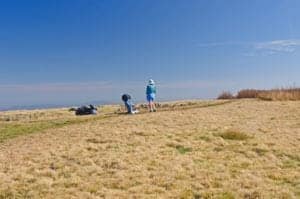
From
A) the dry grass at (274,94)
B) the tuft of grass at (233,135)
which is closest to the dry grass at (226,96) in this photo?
the dry grass at (274,94)

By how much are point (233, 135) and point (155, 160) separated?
494 centimetres

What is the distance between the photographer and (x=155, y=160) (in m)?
12.6

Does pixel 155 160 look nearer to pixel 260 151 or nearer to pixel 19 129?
pixel 260 151

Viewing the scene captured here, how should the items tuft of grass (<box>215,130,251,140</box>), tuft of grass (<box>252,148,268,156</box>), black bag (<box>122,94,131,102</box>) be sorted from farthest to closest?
black bag (<box>122,94,131,102</box>) → tuft of grass (<box>215,130,251,140</box>) → tuft of grass (<box>252,148,268,156</box>)

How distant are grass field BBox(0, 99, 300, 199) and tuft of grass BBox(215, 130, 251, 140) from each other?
16 mm

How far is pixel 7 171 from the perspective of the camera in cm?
1186

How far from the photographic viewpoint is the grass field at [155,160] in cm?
982

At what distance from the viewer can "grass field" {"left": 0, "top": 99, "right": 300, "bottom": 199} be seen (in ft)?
32.2

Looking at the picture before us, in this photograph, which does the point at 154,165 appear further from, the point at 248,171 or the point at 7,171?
the point at 7,171

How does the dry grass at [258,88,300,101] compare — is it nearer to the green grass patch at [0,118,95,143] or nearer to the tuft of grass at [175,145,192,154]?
the green grass patch at [0,118,95,143]

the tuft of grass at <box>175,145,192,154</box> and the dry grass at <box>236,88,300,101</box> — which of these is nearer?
the tuft of grass at <box>175,145,192,154</box>

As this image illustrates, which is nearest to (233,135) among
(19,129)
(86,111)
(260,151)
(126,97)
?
(260,151)

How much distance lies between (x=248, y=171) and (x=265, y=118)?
11320mm

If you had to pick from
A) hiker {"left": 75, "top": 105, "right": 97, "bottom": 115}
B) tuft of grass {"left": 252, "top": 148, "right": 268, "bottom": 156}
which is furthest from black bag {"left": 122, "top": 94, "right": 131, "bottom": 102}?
tuft of grass {"left": 252, "top": 148, "right": 268, "bottom": 156}
